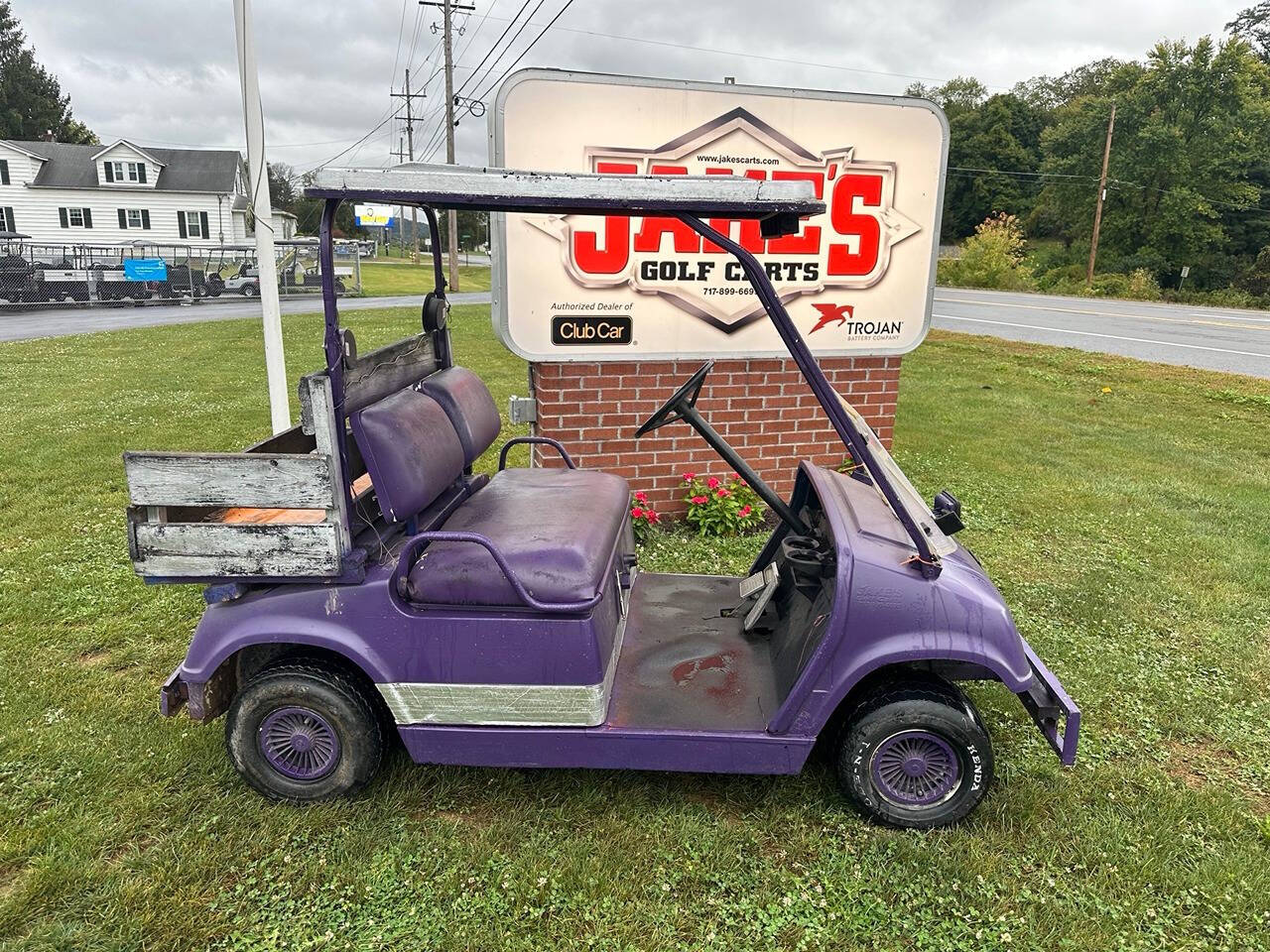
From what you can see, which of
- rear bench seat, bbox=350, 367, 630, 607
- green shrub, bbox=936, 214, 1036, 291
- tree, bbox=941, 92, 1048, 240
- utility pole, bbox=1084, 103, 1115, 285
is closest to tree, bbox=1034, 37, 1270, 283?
utility pole, bbox=1084, 103, 1115, 285

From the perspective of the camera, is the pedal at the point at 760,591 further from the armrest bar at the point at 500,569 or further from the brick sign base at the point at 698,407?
the brick sign base at the point at 698,407

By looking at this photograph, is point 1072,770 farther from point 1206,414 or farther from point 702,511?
point 1206,414

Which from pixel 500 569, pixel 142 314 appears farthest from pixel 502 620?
pixel 142 314

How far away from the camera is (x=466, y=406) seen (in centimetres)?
365

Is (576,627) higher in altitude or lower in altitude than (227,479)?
lower

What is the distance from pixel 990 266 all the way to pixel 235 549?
42908 mm

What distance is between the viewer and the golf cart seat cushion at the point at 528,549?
272cm

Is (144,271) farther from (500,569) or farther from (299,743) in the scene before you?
(500,569)

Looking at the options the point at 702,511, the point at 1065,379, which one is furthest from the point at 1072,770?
the point at 1065,379

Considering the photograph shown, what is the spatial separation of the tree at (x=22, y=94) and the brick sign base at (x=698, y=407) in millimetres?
72992

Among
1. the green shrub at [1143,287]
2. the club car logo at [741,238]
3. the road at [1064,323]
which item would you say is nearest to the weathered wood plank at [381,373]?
the club car logo at [741,238]

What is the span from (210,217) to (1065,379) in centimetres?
4627

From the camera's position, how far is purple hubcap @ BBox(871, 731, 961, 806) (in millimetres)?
2838

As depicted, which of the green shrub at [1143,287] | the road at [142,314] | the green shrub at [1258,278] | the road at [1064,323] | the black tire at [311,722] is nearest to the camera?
the black tire at [311,722]
